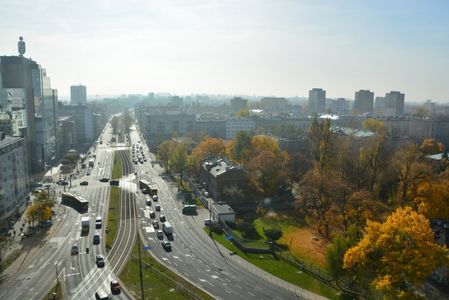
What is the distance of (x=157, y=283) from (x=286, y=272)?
13.5m

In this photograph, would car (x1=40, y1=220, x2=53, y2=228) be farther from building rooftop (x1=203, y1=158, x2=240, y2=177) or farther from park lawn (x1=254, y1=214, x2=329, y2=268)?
park lawn (x1=254, y1=214, x2=329, y2=268)

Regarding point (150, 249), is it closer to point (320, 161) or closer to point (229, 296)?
point (229, 296)

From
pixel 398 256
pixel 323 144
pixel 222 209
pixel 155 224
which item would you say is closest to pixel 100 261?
pixel 155 224

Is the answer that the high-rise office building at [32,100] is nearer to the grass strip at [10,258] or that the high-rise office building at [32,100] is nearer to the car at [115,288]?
the grass strip at [10,258]

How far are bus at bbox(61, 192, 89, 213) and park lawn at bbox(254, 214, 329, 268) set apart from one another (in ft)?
88.9

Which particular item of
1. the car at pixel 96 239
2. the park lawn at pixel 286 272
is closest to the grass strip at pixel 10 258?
the car at pixel 96 239

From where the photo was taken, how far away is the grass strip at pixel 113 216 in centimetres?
5000

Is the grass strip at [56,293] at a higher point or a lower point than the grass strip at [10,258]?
higher

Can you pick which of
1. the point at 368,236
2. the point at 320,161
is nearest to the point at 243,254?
the point at 368,236

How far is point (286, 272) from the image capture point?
4175cm

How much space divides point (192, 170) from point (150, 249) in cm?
3782

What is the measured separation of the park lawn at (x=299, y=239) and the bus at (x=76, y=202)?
88.9 feet

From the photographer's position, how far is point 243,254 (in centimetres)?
4634

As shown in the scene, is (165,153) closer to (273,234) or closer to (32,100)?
(32,100)
